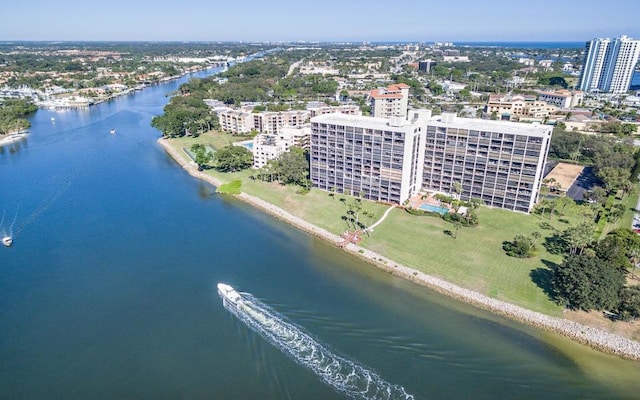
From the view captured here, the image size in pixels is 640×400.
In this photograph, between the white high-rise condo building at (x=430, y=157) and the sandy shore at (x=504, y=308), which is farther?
the white high-rise condo building at (x=430, y=157)

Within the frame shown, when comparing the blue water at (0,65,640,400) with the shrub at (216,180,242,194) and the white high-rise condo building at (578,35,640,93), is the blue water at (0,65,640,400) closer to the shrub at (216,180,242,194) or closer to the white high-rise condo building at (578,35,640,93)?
the shrub at (216,180,242,194)

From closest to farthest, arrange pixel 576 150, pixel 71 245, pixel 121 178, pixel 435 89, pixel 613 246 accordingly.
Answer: pixel 613 246 < pixel 71 245 < pixel 121 178 < pixel 576 150 < pixel 435 89

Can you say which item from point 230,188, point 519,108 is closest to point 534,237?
point 230,188

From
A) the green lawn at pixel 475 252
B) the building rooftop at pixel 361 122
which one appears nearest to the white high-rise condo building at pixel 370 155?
the building rooftop at pixel 361 122

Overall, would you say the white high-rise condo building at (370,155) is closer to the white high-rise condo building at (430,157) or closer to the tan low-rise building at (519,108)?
the white high-rise condo building at (430,157)

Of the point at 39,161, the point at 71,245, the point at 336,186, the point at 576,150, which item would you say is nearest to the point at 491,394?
the point at 336,186

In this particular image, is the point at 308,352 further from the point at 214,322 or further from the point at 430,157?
the point at 430,157

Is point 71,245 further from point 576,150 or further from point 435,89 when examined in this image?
point 435,89
